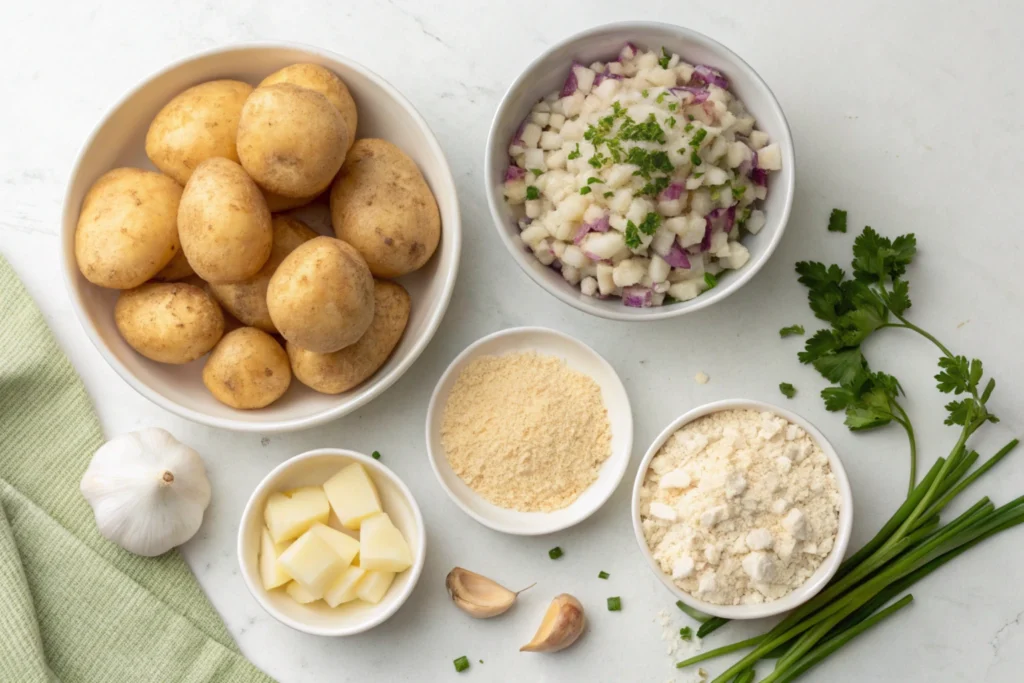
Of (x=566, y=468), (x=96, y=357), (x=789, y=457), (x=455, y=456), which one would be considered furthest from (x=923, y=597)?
(x=96, y=357)

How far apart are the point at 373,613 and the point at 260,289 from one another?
2.11 feet

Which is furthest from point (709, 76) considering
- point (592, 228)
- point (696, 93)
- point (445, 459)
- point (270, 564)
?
point (270, 564)

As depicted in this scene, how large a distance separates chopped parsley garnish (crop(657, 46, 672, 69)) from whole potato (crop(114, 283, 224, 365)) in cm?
91

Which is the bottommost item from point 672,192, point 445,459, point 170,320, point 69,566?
point 69,566

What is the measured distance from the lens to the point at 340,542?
155cm

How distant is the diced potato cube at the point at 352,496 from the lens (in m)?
1.55

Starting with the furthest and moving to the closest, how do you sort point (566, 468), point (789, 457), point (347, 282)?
point (566, 468) → point (789, 457) → point (347, 282)

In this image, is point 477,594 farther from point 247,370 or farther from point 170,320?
point 170,320

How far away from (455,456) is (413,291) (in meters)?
0.33

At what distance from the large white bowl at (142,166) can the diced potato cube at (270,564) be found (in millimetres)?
242

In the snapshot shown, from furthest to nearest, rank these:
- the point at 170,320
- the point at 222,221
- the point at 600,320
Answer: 1. the point at 600,320
2. the point at 170,320
3. the point at 222,221

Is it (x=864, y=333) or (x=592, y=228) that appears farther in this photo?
(x=864, y=333)

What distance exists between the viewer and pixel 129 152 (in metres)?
1.55

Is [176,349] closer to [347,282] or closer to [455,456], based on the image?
[347,282]
